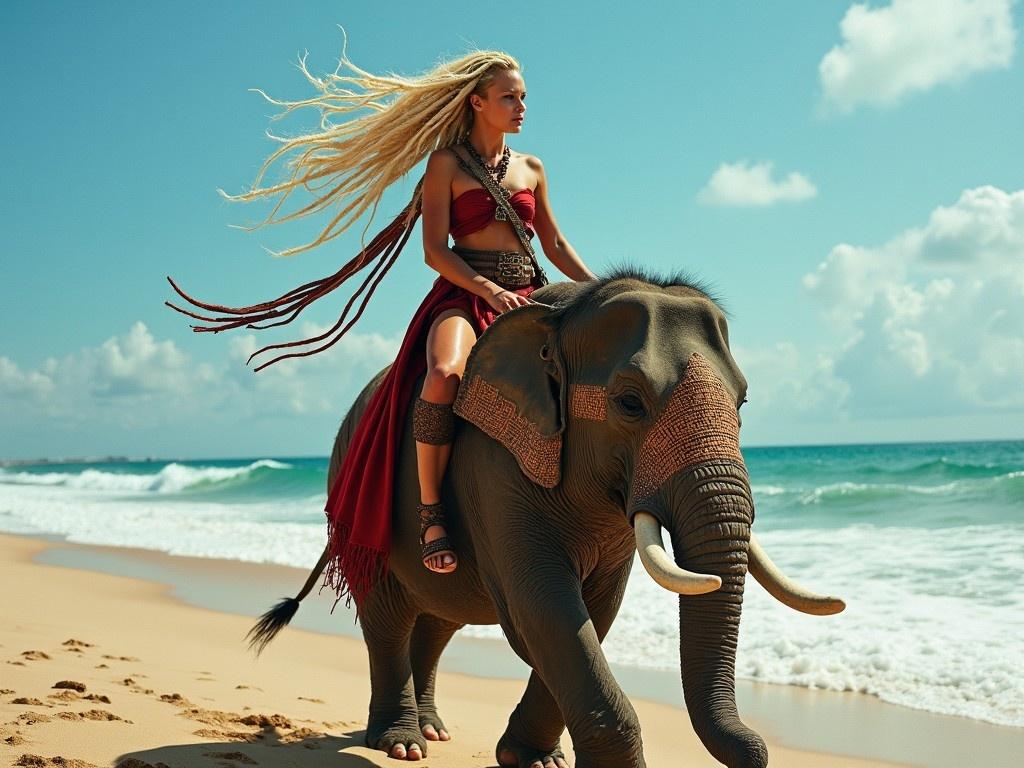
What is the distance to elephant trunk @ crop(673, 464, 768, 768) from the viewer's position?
128 inches

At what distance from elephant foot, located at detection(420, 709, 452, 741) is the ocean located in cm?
288

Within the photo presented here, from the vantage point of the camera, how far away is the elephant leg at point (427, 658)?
19.0ft

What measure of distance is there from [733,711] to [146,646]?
6.37m

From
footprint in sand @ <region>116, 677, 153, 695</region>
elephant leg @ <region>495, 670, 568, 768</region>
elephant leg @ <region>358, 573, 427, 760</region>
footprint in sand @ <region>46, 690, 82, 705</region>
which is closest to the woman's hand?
elephant leg @ <region>358, 573, 427, 760</region>

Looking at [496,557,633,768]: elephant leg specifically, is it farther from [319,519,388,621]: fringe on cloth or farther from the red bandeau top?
the red bandeau top

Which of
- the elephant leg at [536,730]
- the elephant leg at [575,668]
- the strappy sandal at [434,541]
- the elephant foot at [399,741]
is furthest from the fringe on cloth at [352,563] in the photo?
the elephant leg at [575,668]

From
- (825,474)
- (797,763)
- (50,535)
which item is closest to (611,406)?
(797,763)

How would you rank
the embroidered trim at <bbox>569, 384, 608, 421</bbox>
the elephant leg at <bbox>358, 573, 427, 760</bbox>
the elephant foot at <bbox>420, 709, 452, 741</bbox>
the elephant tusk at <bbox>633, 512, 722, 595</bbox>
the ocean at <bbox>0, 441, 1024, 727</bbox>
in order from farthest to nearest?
the ocean at <bbox>0, 441, 1024, 727</bbox> < the elephant foot at <bbox>420, 709, 452, 741</bbox> < the elephant leg at <bbox>358, 573, 427, 760</bbox> < the embroidered trim at <bbox>569, 384, 608, 421</bbox> < the elephant tusk at <bbox>633, 512, 722, 595</bbox>

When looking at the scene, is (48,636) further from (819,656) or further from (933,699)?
(933,699)

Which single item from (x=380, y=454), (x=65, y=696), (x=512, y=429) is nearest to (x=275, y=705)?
(x=65, y=696)

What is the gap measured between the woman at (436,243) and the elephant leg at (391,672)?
0.13 m

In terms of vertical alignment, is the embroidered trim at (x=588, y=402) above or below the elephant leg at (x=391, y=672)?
above

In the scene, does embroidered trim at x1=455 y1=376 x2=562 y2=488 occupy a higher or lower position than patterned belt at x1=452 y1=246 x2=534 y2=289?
lower

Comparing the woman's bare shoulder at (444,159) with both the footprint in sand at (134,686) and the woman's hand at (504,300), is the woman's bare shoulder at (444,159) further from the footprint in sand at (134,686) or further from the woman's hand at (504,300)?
the footprint in sand at (134,686)
